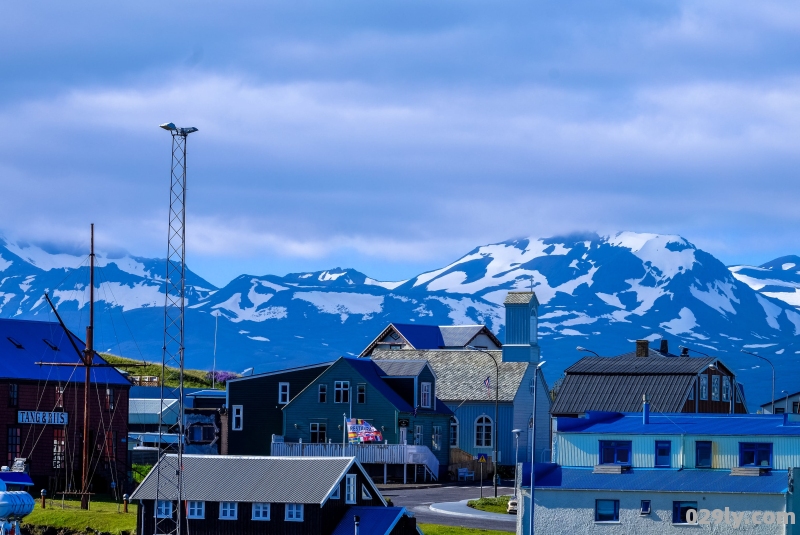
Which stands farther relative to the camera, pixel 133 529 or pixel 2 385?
pixel 2 385

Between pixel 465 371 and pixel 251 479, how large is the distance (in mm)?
41134

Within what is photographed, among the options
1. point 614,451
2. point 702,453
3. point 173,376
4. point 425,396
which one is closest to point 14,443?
point 425,396

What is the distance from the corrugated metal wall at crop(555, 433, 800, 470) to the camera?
59.9m

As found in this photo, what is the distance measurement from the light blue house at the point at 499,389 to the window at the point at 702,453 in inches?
1256

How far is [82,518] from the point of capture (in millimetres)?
68875

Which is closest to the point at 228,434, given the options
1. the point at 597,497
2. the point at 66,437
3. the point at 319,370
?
the point at 319,370

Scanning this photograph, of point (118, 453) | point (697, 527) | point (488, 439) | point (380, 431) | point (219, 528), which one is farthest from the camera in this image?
point (488, 439)

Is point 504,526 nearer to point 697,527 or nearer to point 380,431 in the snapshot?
point 697,527

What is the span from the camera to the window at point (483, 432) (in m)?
98.9

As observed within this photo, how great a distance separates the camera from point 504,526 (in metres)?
65.5

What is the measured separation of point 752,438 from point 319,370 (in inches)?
1535

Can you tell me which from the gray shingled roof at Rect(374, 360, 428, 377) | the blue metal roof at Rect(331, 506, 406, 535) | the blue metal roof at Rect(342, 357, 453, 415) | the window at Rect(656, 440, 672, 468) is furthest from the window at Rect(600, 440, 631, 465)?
the gray shingled roof at Rect(374, 360, 428, 377)

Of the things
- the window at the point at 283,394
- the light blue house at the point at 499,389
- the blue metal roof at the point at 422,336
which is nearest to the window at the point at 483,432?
the light blue house at the point at 499,389

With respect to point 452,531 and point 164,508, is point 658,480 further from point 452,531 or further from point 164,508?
point 164,508
